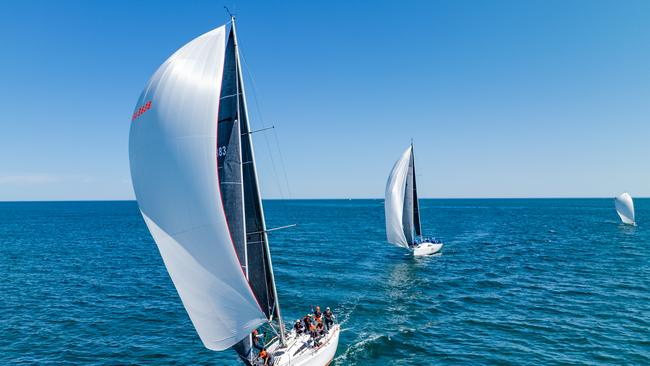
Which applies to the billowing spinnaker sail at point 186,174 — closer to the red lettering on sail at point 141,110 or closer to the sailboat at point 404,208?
the red lettering on sail at point 141,110

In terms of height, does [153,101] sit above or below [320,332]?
above

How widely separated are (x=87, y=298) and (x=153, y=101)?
29.8 m

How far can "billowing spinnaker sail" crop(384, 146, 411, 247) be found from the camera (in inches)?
1987

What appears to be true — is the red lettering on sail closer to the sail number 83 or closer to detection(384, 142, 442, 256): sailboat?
the sail number 83

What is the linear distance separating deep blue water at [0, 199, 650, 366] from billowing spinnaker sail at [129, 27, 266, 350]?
10918 millimetres

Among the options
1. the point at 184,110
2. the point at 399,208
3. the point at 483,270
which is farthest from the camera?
the point at 399,208

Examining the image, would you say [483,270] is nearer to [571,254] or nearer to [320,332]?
[571,254]

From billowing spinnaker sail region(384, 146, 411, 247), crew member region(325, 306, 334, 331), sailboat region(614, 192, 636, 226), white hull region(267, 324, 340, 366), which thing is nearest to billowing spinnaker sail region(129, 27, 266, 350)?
white hull region(267, 324, 340, 366)

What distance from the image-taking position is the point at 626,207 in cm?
9375

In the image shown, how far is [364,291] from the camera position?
1433 inches

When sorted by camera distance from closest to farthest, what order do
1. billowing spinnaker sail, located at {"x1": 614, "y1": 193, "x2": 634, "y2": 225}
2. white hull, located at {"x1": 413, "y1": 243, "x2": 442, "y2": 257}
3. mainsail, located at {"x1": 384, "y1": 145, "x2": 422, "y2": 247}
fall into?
mainsail, located at {"x1": 384, "y1": 145, "x2": 422, "y2": 247} → white hull, located at {"x1": 413, "y1": 243, "x2": 442, "y2": 257} → billowing spinnaker sail, located at {"x1": 614, "y1": 193, "x2": 634, "y2": 225}

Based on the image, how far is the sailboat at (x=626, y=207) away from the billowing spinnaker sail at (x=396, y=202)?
2823 inches

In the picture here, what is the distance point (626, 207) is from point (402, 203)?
75.4 metres

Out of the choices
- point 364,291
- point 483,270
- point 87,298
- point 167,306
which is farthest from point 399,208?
point 87,298
